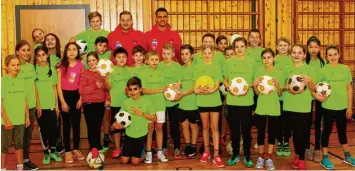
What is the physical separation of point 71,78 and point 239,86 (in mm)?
1737

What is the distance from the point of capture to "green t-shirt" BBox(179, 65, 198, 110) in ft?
13.9

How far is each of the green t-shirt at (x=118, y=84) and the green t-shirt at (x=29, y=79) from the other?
2.56 ft

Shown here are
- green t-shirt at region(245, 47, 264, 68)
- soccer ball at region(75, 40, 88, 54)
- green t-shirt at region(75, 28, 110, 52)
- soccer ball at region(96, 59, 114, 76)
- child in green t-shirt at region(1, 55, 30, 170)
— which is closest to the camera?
child in green t-shirt at region(1, 55, 30, 170)

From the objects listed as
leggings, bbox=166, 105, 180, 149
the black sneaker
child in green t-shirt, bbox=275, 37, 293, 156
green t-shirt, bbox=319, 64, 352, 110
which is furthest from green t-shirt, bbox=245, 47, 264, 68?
the black sneaker

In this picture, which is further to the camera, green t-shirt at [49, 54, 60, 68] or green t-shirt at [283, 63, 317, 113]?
green t-shirt at [49, 54, 60, 68]

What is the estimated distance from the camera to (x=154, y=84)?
14.0 ft

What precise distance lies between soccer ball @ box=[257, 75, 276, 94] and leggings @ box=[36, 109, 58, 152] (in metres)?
2.13

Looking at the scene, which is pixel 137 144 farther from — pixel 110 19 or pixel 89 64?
pixel 110 19

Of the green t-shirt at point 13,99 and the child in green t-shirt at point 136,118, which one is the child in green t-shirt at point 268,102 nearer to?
the child in green t-shirt at point 136,118

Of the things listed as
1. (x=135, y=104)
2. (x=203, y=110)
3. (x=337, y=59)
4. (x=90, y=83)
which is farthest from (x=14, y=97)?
(x=337, y=59)

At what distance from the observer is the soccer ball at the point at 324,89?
387cm

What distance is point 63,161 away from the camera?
4.42 m

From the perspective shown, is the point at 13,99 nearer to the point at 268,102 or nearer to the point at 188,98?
the point at 188,98

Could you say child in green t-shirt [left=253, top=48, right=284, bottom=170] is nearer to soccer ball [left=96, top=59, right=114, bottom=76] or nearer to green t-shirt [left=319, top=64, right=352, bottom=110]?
green t-shirt [left=319, top=64, right=352, bottom=110]
